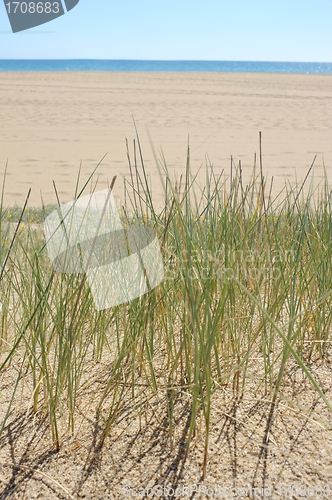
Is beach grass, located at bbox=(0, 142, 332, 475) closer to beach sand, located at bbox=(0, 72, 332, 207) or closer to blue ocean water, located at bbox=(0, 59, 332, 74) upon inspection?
beach sand, located at bbox=(0, 72, 332, 207)

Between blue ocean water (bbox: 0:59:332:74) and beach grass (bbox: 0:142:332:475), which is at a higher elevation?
blue ocean water (bbox: 0:59:332:74)

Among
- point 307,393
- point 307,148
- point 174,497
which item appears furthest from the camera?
point 307,148

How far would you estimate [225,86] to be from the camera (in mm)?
20562

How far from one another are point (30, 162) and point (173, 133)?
367 centimetres

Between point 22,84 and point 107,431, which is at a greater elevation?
point 22,84

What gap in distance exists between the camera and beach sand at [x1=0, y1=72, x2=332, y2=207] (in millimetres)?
6941

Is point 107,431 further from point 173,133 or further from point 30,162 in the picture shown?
point 173,133

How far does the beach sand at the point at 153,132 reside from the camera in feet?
22.8

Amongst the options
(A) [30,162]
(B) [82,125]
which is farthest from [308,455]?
(B) [82,125]

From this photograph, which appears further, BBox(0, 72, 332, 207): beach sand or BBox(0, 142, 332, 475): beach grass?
BBox(0, 72, 332, 207): beach sand

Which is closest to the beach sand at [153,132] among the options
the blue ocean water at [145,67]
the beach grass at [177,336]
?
the beach grass at [177,336]

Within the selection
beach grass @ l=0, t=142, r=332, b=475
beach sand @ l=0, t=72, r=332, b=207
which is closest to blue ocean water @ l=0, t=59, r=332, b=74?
beach sand @ l=0, t=72, r=332, b=207

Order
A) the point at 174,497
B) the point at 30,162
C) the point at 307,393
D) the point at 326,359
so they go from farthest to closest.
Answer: the point at 30,162
the point at 326,359
the point at 307,393
the point at 174,497

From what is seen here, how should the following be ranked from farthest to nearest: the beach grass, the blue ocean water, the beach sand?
the blue ocean water < the beach sand < the beach grass
